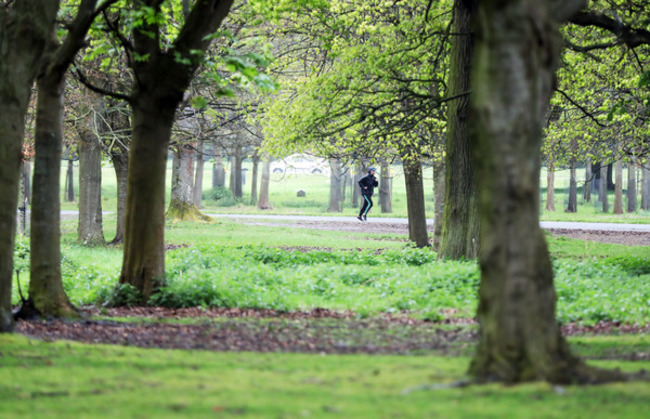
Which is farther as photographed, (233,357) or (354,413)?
(233,357)

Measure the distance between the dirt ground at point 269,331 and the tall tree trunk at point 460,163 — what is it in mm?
5946

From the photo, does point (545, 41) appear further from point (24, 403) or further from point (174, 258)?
point (174, 258)

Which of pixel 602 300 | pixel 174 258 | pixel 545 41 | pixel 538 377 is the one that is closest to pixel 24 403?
pixel 538 377

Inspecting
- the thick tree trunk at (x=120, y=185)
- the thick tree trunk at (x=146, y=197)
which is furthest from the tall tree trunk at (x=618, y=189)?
the thick tree trunk at (x=146, y=197)

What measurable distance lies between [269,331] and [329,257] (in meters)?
9.34

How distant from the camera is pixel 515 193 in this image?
5.32 m

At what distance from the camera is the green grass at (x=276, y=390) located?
15.5ft

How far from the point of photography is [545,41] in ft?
17.7

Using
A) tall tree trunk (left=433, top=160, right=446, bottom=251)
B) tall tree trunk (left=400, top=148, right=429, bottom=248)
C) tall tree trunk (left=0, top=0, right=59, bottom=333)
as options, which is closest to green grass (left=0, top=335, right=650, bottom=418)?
tall tree trunk (left=0, top=0, right=59, bottom=333)

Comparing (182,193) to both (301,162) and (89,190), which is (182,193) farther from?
(301,162)

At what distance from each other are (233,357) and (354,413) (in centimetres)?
294

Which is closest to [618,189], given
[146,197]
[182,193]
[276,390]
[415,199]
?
[415,199]

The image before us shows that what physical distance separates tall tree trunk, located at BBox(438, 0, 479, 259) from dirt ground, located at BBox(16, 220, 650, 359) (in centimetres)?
595

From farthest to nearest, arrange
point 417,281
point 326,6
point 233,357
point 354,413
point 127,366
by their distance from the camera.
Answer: point 326,6
point 417,281
point 233,357
point 127,366
point 354,413
